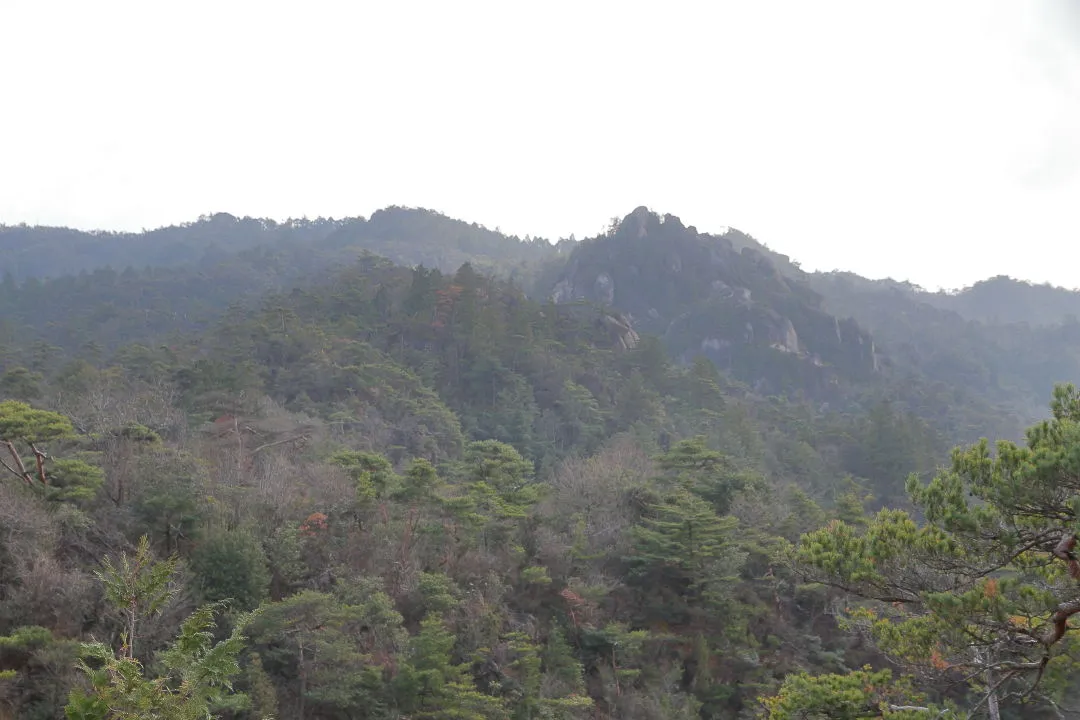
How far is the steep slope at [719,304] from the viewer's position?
219ft

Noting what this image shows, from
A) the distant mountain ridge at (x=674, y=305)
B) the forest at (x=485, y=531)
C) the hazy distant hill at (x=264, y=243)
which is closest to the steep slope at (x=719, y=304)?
the distant mountain ridge at (x=674, y=305)

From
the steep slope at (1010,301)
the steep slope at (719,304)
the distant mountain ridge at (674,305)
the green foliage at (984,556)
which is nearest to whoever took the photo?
the green foliage at (984,556)

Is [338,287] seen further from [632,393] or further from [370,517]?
[370,517]

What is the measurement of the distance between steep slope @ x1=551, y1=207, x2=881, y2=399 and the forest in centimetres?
927

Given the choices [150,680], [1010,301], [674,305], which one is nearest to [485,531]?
[150,680]

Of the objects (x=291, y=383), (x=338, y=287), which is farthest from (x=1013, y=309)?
(x=291, y=383)

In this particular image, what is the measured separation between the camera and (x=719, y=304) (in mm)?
70000

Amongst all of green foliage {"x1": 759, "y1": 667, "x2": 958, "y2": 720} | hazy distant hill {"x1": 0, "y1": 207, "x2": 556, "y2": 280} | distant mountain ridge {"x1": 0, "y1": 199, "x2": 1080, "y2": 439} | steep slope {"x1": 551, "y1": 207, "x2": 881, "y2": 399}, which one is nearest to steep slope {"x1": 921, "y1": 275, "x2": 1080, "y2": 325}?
distant mountain ridge {"x1": 0, "y1": 199, "x2": 1080, "y2": 439}

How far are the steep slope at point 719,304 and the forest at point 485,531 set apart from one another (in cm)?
927

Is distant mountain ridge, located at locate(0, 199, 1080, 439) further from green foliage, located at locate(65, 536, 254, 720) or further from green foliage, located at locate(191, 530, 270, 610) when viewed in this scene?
green foliage, located at locate(65, 536, 254, 720)

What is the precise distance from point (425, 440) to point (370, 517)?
46.6 feet

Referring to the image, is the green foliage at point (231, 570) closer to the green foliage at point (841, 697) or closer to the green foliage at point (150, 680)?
the green foliage at point (150, 680)

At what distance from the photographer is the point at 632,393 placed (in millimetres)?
41250

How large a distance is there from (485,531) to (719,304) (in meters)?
55.6
